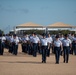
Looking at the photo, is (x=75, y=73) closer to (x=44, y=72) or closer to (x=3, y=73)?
(x=44, y=72)

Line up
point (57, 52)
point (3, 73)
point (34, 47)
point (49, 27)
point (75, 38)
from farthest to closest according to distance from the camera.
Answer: point (49, 27) → point (75, 38) → point (34, 47) → point (57, 52) → point (3, 73)

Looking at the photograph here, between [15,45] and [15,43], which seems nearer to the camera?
[15,43]

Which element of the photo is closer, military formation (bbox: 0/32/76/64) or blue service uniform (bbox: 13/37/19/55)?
military formation (bbox: 0/32/76/64)

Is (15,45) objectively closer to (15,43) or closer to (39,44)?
(15,43)

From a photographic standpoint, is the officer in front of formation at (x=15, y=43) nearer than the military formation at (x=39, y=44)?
No

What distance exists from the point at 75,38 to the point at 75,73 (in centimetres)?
1240

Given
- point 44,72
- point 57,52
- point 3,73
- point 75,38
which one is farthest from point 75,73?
point 75,38

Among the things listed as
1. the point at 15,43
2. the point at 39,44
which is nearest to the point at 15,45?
the point at 15,43

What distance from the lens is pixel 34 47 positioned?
23781 millimetres

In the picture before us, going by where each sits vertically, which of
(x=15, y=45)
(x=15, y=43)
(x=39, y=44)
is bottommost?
(x=15, y=45)

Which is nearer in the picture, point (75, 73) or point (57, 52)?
point (75, 73)

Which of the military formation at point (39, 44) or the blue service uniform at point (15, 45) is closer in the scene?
the military formation at point (39, 44)

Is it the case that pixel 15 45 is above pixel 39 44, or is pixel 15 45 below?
below

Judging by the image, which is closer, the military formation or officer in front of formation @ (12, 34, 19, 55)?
the military formation
